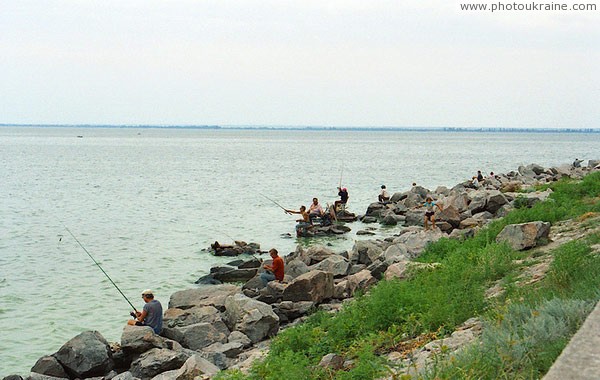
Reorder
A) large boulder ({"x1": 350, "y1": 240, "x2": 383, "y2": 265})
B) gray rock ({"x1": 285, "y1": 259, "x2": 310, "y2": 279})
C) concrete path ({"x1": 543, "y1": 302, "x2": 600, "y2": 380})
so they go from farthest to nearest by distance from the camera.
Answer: large boulder ({"x1": 350, "y1": 240, "x2": 383, "y2": 265})
gray rock ({"x1": 285, "y1": 259, "x2": 310, "y2": 279})
concrete path ({"x1": 543, "y1": 302, "x2": 600, "y2": 380})

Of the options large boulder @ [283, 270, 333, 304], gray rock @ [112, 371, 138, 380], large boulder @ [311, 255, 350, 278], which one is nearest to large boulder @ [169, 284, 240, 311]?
large boulder @ [283, 270, 333, 304]

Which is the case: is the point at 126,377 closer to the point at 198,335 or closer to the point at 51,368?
the point at 51,368

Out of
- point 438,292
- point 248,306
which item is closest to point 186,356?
point 248,306

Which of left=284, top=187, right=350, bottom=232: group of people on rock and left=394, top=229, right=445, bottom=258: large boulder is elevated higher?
left=394, top=229, right=445, bottom=258: large boulder

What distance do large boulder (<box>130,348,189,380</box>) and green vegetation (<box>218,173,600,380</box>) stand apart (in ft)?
6.12

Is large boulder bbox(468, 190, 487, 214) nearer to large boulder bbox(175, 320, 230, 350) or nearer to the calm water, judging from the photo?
the calm water

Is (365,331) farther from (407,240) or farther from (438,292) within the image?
(407,240)

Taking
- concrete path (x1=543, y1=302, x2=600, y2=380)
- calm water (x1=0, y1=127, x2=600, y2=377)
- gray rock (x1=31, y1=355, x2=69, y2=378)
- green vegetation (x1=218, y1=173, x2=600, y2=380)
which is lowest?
calm water (x1=0, y1=127, x2=600, y2=377)

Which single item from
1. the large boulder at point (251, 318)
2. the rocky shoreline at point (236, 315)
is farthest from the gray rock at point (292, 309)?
the large boulder at point (251, 318)

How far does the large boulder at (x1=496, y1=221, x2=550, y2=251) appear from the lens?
12.4 meters

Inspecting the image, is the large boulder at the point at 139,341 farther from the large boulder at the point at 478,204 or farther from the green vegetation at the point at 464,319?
the large boulder at the point at 478,204

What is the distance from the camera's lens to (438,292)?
977 centimetres

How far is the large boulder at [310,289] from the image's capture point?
48.4 ft

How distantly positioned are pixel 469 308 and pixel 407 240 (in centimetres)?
1053
